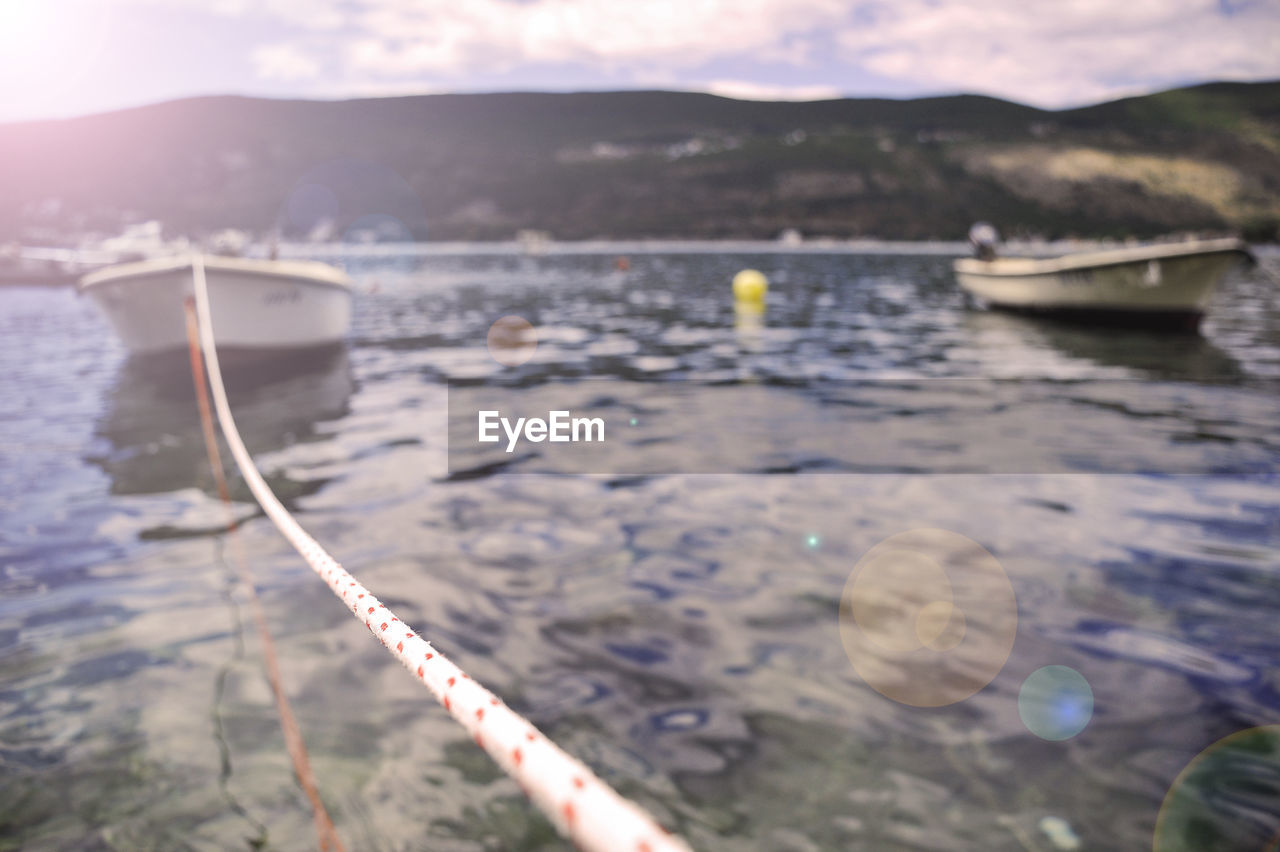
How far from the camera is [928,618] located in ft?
13.9

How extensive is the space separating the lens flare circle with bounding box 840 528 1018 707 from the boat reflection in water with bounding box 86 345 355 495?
19.8 ft

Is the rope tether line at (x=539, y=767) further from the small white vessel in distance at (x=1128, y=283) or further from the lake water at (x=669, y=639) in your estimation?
the small white vessel in distance at (x=1128, y=283)

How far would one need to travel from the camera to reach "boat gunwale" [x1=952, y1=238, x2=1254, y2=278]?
48.6ft

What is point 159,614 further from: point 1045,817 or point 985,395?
point 985,395

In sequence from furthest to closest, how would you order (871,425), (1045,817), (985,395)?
1. (985,395)
2. (871,425)
3. (1045,817)

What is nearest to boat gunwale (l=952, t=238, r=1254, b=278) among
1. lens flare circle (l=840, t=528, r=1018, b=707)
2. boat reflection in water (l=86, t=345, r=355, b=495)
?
lens flare circle (l=840, t=528, r=1018, b=707)

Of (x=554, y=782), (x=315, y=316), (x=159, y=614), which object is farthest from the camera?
(x=315, y=316)

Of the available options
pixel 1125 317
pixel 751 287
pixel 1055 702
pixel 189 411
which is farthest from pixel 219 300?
pixel 1125 317

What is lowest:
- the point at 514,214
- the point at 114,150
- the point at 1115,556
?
the point at 1115,556

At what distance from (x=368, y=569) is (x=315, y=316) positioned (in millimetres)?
11138

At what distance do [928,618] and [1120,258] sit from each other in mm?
15609

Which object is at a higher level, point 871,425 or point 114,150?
point 114,150

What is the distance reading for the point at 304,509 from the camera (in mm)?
6309

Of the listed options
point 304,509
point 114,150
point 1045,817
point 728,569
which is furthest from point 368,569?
point 114,150
